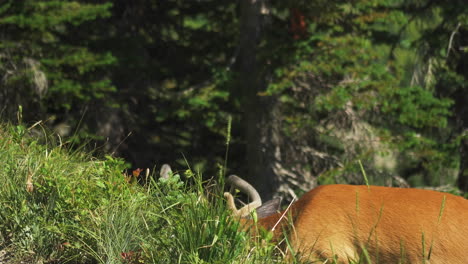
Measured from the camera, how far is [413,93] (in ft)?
49.4

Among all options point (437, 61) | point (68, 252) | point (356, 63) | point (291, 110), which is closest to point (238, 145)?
point (291, 110)

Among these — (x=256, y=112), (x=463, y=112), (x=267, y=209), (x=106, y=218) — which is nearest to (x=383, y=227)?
(x=267, y=209)

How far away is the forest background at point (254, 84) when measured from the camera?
45.6 feet

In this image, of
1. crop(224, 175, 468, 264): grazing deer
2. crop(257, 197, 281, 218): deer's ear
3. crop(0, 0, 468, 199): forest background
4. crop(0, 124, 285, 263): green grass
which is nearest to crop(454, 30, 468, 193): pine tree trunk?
crop(0, 0, 468, 199): forest background

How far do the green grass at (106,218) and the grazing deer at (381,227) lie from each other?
24 centimetres

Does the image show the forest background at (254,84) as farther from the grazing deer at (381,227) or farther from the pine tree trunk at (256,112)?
the grazing deer at (381,227)

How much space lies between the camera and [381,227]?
13.5 feet

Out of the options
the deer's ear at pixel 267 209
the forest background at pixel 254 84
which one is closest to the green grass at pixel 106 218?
the deer's ear at pixel 267 209

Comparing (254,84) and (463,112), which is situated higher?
(254,84)

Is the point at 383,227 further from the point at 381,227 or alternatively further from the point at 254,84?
the point at 254,84

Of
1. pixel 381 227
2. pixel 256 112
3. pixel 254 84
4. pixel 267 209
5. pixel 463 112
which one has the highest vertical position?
pixel 381 227

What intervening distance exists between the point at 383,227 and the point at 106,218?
158 cm

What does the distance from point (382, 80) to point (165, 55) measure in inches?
226

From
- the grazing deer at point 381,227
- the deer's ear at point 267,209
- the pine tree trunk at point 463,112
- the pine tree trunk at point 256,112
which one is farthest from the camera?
the pine tree trunk at point 463,112
